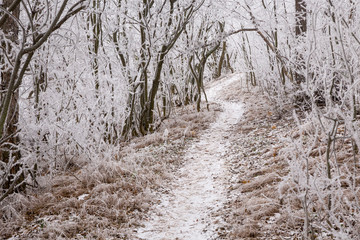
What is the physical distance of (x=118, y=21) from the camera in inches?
386

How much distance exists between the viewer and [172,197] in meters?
5.40

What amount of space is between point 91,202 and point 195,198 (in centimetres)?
180

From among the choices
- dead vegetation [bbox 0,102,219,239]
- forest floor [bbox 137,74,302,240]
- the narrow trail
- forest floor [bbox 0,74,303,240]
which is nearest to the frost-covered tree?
dead vegetation [bbox 0,102,219,239]

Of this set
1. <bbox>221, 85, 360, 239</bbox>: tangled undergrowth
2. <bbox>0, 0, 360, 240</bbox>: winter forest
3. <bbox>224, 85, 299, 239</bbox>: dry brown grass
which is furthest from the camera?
<bbox>224, 85, 299, 239</bbox>: dry brown grass

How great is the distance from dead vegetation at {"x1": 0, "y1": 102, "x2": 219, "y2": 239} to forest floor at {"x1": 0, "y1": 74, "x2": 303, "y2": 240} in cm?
1

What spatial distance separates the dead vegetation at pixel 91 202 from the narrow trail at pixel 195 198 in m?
0.27

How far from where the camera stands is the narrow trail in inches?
165

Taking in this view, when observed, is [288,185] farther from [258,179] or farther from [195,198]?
[195,198]

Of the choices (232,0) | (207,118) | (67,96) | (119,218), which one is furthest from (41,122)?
(232,0)

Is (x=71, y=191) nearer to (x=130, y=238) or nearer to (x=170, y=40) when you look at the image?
(x=130, y=238)

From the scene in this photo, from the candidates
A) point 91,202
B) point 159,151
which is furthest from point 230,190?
point 159,151

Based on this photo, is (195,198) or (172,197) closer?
(195,198)

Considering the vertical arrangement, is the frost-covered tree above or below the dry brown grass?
above

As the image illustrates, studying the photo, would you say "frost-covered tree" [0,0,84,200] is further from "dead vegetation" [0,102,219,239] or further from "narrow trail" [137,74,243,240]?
"narrow trail" [137,74,243,240]
